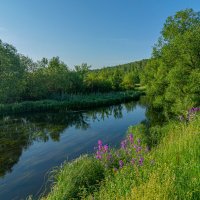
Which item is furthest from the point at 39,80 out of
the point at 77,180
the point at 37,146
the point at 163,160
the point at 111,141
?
the point at 163,160

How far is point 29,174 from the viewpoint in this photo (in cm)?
1038

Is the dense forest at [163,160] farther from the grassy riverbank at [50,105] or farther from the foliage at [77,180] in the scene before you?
the grassy riverbank at [50,105]

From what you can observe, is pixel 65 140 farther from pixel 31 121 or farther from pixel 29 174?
pixel 31 121

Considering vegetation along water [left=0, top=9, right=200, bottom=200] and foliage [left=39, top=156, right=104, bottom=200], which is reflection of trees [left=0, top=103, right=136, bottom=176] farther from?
foliage [left=39, top=156, right=104, bottom=200]

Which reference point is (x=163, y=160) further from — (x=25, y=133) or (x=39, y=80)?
(x=39, y=80)

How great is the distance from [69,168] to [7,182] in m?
3.74

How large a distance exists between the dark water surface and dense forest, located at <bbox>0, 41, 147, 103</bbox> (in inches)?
420

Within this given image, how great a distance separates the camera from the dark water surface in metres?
9.42

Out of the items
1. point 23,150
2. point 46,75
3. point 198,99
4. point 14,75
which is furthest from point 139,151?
point 46,75

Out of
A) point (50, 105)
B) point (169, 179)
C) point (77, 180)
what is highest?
point (169, 179)

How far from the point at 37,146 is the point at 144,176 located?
12.0 m

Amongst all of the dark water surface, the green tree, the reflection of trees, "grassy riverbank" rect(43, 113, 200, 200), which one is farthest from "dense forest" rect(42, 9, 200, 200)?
the green tree

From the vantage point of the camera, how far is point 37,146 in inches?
594

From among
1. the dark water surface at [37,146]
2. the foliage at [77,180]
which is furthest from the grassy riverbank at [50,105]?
the foliage at [77,180]
